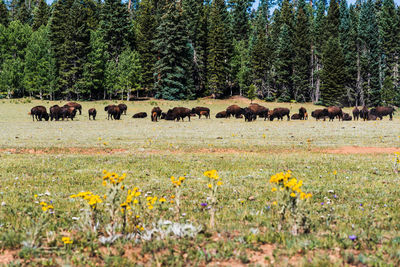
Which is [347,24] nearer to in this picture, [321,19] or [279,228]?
[321,19]

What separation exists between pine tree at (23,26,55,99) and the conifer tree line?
0.20m

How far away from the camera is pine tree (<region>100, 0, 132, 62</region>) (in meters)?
77.1

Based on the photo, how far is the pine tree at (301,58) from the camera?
264ft

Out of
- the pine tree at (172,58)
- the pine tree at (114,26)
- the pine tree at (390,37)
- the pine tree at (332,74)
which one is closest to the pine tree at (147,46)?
the pine tree at (172,58)

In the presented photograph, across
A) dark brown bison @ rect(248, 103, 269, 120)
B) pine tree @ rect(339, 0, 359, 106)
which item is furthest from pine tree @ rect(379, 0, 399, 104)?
dark brown bison @ rect(248, 103, 269, 120)

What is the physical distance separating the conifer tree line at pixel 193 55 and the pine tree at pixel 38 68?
0.20 meters

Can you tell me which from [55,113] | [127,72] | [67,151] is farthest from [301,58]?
[67,151]

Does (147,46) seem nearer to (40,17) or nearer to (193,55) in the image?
(193,55)

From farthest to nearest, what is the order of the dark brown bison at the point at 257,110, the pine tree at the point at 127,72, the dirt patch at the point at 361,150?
the pine tree at the point at 127,72, the dark brown bison at the point at 257,110, the dirt patch at the point at 361,150

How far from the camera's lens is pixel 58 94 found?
243 ft

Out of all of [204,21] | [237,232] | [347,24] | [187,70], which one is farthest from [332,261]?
[347,24]

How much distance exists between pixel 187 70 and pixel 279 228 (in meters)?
73.7

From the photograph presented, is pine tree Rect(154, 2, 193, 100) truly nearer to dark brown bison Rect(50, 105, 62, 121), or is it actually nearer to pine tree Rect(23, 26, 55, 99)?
pine tree Rect(23, 26, 55, 99)

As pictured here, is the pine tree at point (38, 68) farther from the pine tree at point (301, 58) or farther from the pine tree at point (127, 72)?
the pine tree at point (301, 58)
